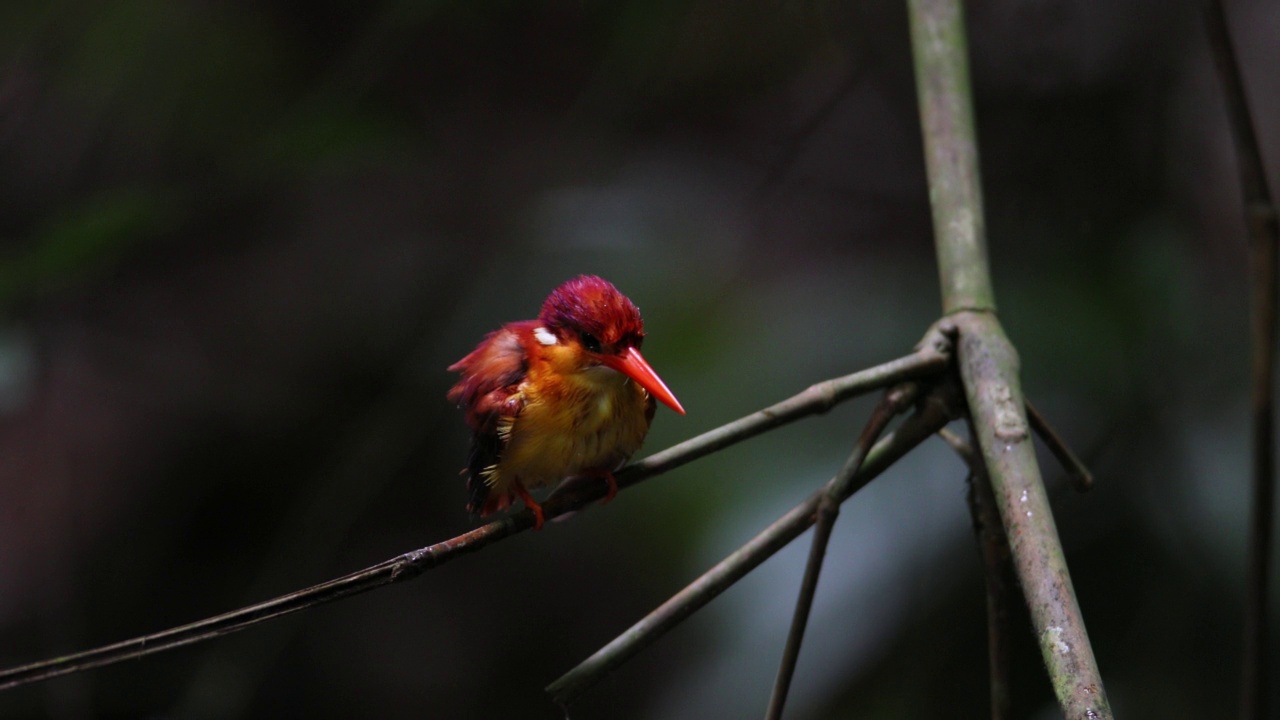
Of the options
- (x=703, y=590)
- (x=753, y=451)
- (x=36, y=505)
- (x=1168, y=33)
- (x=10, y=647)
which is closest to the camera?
(x=703, y=590)

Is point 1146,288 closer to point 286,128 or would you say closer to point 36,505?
point 286,128

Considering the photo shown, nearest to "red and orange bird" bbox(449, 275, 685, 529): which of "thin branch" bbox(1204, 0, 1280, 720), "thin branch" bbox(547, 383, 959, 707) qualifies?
"thin branch" bbox(547, 383, 959, 707)

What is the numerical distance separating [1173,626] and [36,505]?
93.6 inches

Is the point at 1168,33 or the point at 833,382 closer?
the point at 833,382

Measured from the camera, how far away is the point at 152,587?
2.47 metres

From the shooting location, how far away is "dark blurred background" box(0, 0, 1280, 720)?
5.14 feet

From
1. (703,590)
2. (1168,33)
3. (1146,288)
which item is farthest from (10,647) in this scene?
(1168,33)

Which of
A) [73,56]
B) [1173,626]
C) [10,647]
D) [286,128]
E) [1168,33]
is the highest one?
[73,56]

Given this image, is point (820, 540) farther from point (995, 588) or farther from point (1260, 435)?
point (1260, 435)

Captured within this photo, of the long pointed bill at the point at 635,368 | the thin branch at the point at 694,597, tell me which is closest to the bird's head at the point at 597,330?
the long pointed bill at the point at 635,368

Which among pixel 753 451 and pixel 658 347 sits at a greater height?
pixel 658 347

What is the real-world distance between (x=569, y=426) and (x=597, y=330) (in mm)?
110

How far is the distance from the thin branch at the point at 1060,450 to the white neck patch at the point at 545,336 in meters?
0.49

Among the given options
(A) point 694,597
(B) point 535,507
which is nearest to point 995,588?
(A) point 694,597
